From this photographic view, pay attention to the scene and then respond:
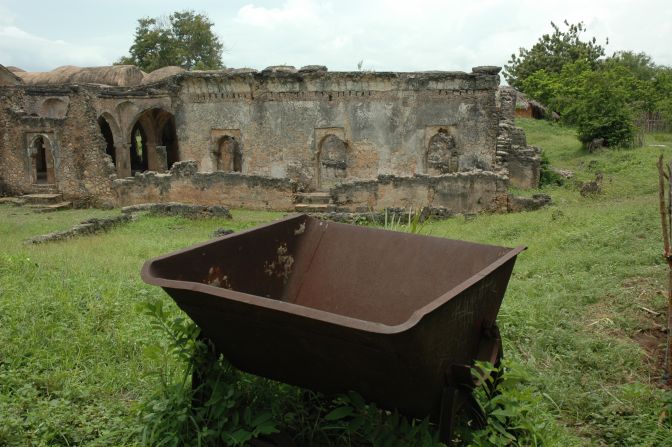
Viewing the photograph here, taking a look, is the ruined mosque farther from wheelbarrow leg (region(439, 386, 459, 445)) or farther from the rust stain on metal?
wheelbarrow leg (region(439, 386, 459, 445))

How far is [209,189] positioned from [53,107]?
11640mm

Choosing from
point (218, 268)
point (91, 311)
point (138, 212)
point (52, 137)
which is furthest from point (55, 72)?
point (218, 268)

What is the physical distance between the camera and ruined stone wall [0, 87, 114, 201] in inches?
697

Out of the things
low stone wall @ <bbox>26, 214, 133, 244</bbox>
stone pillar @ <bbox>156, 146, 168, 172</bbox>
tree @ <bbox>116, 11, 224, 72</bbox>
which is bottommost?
low stone wall @ <bbox>26, 214, 133, 244</bbox>

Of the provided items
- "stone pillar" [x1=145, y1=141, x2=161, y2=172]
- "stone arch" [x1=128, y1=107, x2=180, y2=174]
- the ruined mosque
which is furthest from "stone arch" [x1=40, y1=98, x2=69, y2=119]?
"stone pillar" [x1=145, y1=141, x2=161, y2=172]

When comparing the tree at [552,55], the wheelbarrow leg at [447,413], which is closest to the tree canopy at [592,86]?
the tree at [552,55]

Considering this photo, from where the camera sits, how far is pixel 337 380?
2.91m

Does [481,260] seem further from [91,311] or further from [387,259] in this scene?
[91,311]

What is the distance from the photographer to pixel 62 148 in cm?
1800

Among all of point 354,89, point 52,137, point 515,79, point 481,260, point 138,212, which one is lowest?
point 138,212

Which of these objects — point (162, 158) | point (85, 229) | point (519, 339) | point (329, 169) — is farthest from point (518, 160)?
point (519, 339)

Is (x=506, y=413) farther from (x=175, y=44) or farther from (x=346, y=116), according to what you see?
(x=175, y=44)

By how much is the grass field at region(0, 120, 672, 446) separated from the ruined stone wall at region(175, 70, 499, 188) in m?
9.54

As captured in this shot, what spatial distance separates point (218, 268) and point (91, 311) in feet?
6.84
